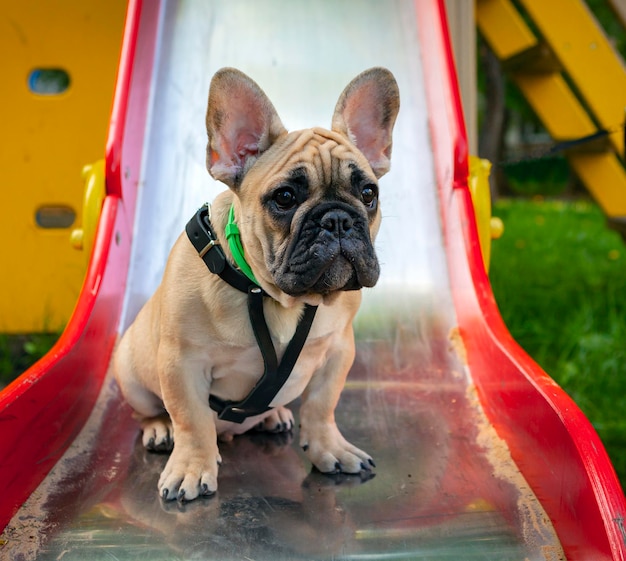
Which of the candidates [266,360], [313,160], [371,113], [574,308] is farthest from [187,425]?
[574,308]

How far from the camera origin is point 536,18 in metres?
3.68

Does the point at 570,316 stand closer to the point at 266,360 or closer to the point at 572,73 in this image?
the point at 572,73

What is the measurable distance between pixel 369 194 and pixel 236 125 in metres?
0.34

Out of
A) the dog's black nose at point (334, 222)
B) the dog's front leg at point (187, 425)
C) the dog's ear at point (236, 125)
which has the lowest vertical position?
the dog's front leg at point (187, 425)

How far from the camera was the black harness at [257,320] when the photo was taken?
171 centimetres

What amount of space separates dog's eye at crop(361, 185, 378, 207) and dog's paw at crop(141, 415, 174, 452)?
79cm

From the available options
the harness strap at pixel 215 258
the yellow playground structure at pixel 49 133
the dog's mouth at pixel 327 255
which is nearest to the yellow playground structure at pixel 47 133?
the yellow playground structure at pixel 49 133

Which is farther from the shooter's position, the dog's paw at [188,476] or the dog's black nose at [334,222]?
the dog's paw at [188,476]

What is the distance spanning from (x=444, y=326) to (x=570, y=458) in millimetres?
893

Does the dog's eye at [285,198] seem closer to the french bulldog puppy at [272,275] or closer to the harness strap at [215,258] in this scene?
the french bulldog puppy at [272,275]

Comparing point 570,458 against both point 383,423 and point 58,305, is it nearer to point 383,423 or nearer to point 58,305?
point 383,423

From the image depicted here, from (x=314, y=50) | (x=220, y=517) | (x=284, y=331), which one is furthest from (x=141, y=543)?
(x=314, y=50)

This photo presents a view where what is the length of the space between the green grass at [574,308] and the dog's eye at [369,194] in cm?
139

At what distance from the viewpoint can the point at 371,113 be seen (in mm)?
1857
